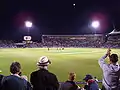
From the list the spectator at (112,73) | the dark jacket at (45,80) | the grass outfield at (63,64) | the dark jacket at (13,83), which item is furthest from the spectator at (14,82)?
the grass outfield at (63,64)

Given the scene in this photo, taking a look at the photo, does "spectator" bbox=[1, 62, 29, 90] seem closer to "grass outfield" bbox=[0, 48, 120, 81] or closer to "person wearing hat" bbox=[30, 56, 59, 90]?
"person wearing hat" bbox=[30, 56, 59, 90]

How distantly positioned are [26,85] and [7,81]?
369mm

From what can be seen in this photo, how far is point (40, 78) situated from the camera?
16.0ft

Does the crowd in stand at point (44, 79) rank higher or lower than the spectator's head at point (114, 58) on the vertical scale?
lower

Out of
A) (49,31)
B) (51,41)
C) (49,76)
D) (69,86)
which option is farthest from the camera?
(49,31)

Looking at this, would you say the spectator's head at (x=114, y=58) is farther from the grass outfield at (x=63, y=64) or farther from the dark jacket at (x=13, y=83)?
the grass outfield at (x=63, y=64)

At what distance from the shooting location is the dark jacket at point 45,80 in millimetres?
4812

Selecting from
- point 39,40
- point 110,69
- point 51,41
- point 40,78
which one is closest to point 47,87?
point 40,78

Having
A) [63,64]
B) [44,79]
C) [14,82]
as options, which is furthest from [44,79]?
[63,64]

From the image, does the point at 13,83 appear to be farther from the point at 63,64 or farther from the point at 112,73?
the point at 63,64

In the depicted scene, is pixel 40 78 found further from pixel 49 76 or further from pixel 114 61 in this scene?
pixel 114 61

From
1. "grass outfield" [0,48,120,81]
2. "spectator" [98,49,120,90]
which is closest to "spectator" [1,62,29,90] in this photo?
"spectator" [98,49,120,90]

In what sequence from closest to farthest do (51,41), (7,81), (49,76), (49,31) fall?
(7,81), (49,76), (51,41), (49,31)

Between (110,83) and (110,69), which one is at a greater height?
(110,69)
